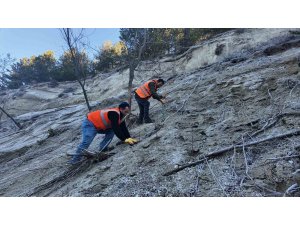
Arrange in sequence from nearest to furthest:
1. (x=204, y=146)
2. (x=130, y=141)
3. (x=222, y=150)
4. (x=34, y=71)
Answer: (x=222, y=150) < (x=204, y=146) < (x=130, y=141) < (x=34, y=71)

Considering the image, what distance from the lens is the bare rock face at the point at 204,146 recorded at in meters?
3.23

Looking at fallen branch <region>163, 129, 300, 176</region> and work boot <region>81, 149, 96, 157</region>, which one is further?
work boot <region>81, 149, 96, 157</region>

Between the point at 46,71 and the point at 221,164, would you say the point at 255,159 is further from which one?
the point at 46,71

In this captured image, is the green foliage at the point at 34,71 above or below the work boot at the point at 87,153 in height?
below

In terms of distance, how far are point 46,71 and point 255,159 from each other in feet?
94.9

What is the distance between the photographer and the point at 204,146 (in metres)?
4.05

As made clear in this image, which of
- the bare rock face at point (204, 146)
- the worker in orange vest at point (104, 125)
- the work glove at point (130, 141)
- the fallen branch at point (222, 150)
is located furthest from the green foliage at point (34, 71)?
the fallen branch at point (222, 150)

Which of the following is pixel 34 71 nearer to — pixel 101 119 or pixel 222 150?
pixel 101 119

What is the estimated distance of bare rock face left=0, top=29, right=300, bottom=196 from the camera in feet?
10.6

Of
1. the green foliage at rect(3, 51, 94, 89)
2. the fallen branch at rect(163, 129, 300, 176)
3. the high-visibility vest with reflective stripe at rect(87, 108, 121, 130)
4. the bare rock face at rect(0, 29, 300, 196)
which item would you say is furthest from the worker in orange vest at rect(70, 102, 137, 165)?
the green foliage at rect(3, 51, 94, 89)

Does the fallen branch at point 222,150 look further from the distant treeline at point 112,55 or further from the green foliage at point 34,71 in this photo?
the green foliage at point 34,71

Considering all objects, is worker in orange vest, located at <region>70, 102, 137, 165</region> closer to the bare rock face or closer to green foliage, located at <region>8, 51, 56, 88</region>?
the bare rock face

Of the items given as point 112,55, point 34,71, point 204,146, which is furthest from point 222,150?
point 34,71

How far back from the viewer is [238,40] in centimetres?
990
